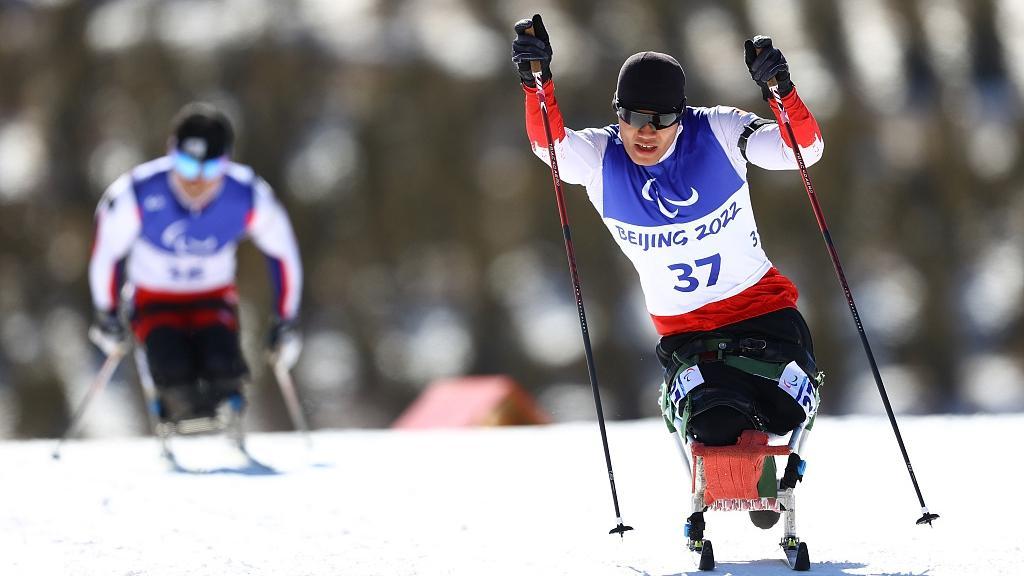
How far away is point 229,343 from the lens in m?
7.87

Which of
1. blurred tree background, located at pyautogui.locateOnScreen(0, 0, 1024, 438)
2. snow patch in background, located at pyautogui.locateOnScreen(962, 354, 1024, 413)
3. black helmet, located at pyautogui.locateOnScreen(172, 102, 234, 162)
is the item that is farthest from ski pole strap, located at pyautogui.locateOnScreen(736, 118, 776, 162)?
snow patch in background, located at pyautogui.locateOnScreen(962, 354, 1024, 413)

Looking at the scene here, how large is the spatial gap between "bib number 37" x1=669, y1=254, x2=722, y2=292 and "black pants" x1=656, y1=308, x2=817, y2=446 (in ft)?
0.55

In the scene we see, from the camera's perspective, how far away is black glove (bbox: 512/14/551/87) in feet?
15.9

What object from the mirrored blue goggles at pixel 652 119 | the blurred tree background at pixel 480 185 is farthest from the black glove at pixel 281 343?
the blurred tree background at pixel 480 185

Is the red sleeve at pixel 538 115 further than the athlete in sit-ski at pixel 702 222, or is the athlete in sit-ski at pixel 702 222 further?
the red sleeve at pixel 538 115

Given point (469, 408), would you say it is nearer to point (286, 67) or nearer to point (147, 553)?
point (147, 553)

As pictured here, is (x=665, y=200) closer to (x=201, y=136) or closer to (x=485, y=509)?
(x=485, y=509)

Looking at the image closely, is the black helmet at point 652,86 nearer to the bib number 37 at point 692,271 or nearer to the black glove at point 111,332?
the bib number 37 at point 692,271

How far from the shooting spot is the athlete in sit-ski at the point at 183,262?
7.75 meters

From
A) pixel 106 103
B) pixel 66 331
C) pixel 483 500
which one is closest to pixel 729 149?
pixel 483 500

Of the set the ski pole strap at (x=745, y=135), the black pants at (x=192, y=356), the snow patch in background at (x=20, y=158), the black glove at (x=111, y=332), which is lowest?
the black pants at (x=192, y=356)

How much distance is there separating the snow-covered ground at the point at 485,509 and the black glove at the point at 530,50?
1654 millimetres

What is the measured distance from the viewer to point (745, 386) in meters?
4.53

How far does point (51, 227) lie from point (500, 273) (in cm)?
730
